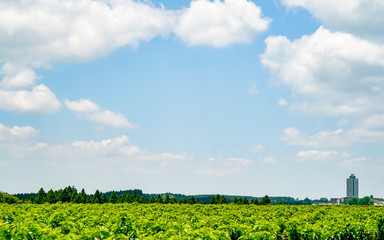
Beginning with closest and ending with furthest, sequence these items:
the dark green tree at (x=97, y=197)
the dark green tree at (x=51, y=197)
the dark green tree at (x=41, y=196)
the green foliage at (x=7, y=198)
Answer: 1. the dark green tree at (x=97, y=197)
2. the dark green tree at (x=41, y=196)
3. the dark green tree at (x=51, y=197)
4. the green foliage at (x=7, y=198)

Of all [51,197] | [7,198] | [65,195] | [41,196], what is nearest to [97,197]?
[51,197]

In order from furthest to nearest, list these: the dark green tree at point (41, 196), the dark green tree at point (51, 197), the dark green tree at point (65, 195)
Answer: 1. the dark green tree at point (65, 195)
2. the dark green tree at point (51, 197)
3. the dark green tree at point (41, 196)

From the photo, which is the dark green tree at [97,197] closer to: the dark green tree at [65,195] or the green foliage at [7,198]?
the dark green tree at [65,195]

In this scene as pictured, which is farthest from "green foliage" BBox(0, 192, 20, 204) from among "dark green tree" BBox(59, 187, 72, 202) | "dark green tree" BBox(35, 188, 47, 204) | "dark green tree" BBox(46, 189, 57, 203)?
"dark green tree" BBox(59, 187, 72, 202)

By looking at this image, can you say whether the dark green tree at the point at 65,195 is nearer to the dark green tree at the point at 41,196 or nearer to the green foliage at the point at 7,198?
the dark green tree at the point at 41,196

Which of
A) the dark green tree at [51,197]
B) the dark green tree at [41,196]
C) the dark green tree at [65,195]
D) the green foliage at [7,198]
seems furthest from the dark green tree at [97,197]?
the green foliage at [7,198]

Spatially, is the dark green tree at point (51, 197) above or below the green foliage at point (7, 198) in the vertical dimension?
above

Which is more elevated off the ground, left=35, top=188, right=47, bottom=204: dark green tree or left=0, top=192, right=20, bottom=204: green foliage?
left=35, top=188, right=47, bottom=204: dark green tree

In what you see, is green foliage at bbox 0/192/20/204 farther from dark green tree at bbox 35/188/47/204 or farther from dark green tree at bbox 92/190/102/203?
dark green tree at bbox 92/190/102/203

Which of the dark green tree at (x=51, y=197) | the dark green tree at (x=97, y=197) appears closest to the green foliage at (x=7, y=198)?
the dark green tree at (x=51, y=197)

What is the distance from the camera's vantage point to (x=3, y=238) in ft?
37.7

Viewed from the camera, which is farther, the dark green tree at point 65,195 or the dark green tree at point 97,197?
the dark green tree at point 65,195

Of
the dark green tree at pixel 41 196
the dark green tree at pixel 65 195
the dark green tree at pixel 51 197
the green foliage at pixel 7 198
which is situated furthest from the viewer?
the dark green tree at pixel 65 195

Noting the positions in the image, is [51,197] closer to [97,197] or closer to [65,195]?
[65,195]
